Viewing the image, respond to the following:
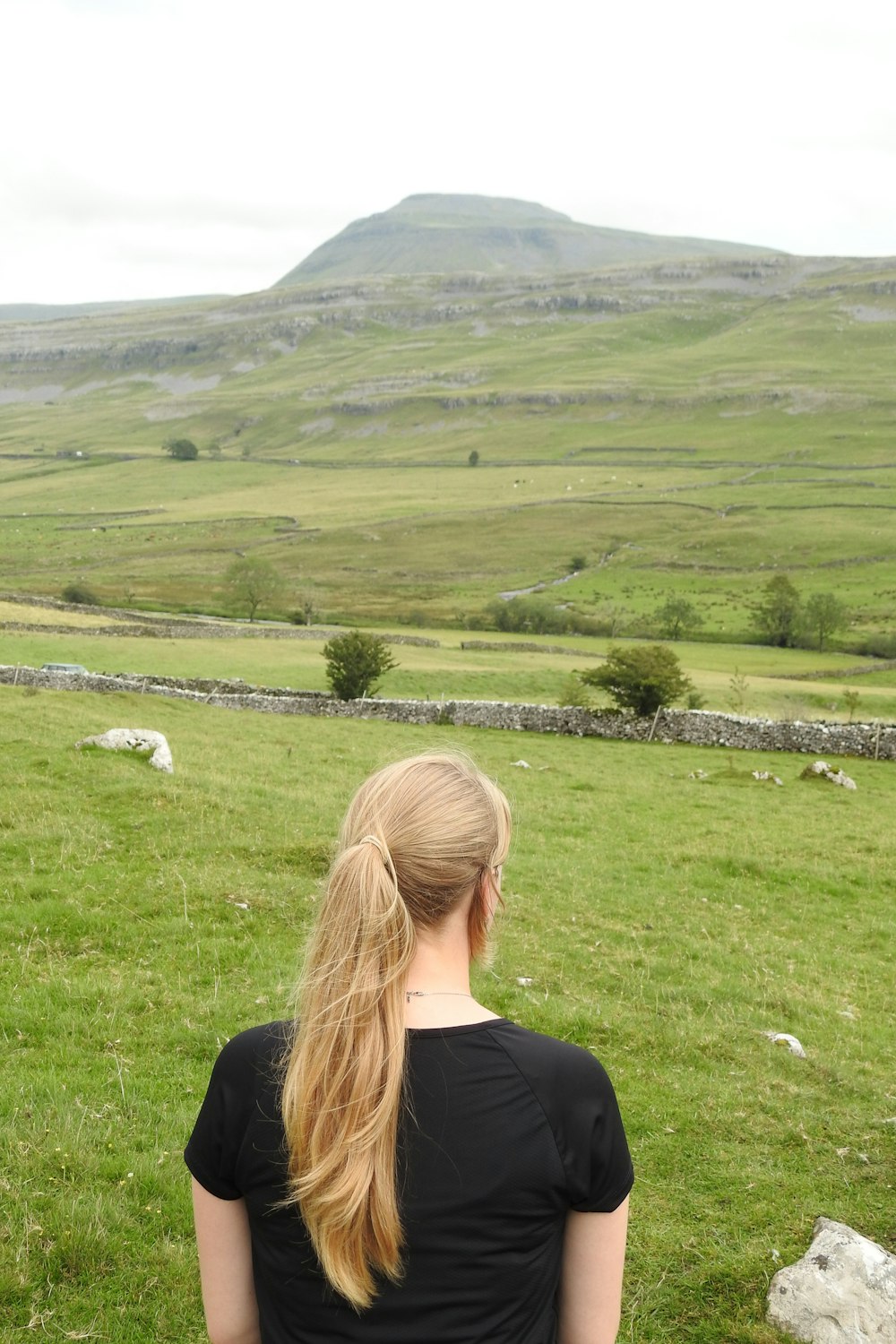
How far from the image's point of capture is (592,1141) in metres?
3.05

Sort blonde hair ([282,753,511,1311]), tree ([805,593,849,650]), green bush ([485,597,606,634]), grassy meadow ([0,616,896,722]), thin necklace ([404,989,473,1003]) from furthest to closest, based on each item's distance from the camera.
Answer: green bush ([485,597,606,634]) → tree ([805,593,849,650]) → grassy meadow ([0,616,896,722]) → thin necklace ([404,989,473,1003]) → blonde hair ([282,753,511,1311])

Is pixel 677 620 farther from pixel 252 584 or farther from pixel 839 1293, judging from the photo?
pixel 839 1293

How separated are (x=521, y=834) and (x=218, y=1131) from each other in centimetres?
1722

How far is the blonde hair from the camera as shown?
294 centimetres

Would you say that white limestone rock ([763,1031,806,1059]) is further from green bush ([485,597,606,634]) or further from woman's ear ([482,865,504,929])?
green bush ([485,597,606,634])

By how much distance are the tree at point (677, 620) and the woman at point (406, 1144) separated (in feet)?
285

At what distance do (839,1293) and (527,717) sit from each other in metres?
33.7

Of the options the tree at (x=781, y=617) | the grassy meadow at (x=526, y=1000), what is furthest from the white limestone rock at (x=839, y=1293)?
the tree at (x=781, y=617)

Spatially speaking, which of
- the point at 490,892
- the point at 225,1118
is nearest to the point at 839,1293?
the point at 490,892

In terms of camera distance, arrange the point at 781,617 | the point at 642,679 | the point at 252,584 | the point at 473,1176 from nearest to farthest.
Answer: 1. the point at 473,1176
2. the point at 642,679
3. the point at 781,617
4. the point at 252,584

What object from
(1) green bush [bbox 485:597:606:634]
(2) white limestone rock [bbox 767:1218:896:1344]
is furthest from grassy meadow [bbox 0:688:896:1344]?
(1) green bush [bbox 485:597:606:634]

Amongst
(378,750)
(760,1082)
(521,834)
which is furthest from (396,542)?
(760,1082)

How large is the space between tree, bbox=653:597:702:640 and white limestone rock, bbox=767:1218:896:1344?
83835 millimetres

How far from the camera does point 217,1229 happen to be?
3.27m
